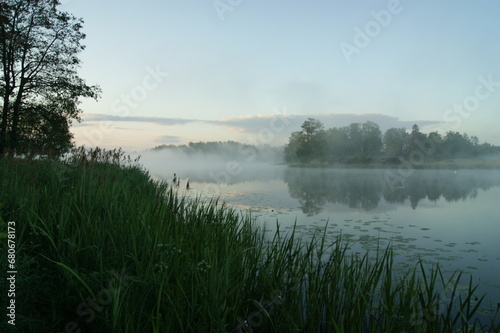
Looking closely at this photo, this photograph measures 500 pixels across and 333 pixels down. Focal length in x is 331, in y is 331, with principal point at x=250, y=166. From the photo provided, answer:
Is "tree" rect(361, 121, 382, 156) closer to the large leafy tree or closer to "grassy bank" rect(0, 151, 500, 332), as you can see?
the large leafy tree

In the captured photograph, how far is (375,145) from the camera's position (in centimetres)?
9469

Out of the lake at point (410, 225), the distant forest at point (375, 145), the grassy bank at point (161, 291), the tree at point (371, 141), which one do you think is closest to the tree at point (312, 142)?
the distant forest at point (375, 145)

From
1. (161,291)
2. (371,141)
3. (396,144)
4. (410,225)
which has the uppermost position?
(371,141)

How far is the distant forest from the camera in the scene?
81688 mm

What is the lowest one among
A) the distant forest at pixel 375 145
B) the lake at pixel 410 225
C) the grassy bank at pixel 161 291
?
the lake at pixel 410 225

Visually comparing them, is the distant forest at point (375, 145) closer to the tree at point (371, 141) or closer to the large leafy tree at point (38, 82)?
the tree at point (371, 141)

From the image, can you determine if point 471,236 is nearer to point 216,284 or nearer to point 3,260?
point 216,284

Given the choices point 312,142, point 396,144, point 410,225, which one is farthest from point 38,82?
point 396,144

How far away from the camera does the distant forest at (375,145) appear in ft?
268

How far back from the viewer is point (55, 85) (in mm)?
25266

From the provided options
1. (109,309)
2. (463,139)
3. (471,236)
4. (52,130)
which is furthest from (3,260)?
(463,139)

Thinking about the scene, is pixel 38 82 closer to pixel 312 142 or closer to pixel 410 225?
pixel 410 225

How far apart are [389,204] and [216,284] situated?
52.0ft

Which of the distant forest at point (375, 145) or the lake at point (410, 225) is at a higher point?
the distant forest at point (375, 145)
